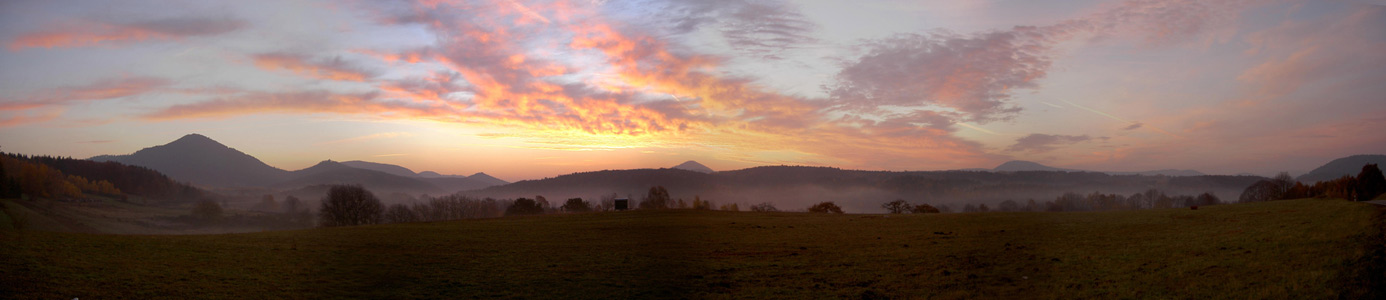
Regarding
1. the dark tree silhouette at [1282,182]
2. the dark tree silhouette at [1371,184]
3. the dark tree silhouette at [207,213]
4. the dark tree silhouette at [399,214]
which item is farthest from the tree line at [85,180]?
the dark tree silhouette at [1282,182]

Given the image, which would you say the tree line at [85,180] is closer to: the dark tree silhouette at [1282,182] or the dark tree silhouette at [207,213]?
the dark tree silhouette at [207,213]

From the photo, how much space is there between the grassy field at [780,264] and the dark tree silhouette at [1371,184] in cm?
1215

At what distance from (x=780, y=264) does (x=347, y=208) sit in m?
87.0

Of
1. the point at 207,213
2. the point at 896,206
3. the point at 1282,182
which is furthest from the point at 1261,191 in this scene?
the point at 207,213

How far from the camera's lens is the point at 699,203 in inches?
6299

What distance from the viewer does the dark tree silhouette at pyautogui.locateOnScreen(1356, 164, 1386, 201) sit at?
35.4m

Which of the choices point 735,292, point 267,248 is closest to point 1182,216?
point 735,292

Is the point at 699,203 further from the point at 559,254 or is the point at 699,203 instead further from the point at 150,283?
the point at 150,283

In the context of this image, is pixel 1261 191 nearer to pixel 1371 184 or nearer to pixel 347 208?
pixel 1371 184

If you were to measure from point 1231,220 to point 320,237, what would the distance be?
55427mm

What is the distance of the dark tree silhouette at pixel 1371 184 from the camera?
116 feet

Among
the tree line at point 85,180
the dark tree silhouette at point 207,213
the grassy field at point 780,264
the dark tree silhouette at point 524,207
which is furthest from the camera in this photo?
the dark tree silhouette at point 207,213

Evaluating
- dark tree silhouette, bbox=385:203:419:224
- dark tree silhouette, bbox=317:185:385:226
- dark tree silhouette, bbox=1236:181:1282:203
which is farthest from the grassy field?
dark tree silhouette, bbox=385:203:419:224

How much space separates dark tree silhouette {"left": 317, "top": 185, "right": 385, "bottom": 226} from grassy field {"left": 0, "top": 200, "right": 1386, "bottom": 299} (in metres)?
61.9
